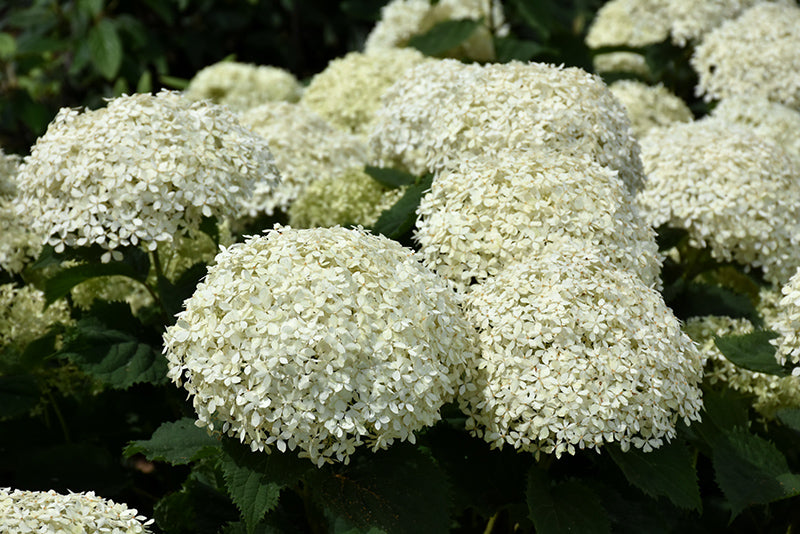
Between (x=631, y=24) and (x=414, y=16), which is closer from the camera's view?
(x=414, y=16)

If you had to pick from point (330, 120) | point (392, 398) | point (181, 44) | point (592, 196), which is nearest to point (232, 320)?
point (392, 398)

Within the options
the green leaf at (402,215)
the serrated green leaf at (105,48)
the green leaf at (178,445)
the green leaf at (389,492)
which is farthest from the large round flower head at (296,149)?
the serrated green leaf at (105,48)

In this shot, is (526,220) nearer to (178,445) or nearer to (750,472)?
(750,472)

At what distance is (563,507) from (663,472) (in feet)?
0.89

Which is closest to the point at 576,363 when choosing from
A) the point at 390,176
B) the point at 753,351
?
the point at 753,351

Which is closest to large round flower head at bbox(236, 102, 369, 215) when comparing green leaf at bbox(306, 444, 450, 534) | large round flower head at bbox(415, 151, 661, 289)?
large round flower head at bbox(415, 151, 661, 289)

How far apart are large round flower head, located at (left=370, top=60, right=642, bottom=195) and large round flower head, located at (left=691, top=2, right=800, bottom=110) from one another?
1.88 m

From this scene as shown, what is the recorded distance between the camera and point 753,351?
2727 mm

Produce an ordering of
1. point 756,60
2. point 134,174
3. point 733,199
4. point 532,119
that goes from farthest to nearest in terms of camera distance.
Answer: point 756,60, point 733,199, point 532,119, point 134,174

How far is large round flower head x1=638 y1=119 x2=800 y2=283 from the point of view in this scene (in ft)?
10.5

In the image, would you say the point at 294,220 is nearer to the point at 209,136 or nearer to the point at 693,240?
the point at 209,136

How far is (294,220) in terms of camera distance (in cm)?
Result: 369

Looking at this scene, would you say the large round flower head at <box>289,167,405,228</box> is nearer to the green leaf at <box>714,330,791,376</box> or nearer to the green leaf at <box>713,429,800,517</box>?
the green leaf at <box>714,330,791,376</box>

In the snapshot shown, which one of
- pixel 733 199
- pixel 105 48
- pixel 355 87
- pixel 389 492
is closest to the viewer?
pixel 389 492
